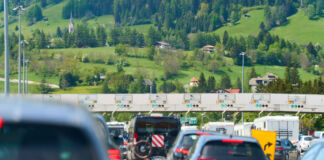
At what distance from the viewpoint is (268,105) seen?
69.9m

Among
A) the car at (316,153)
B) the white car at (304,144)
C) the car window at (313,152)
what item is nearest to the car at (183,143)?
the car window at (313,152)

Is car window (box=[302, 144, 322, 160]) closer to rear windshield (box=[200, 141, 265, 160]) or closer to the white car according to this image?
rear windshield (box=[200, 141, 265, 160])

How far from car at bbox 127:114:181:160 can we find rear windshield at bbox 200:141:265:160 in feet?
40.4

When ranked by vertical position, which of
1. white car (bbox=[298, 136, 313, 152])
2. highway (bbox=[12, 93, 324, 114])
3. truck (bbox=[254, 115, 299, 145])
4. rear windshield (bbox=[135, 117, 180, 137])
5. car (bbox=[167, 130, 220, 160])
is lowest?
white car (bbox=[298, 136, 313, 152])

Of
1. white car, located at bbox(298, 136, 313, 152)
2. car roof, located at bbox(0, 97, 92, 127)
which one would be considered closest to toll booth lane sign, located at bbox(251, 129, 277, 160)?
car roof, located at bbox(0, 97, 92, 127)

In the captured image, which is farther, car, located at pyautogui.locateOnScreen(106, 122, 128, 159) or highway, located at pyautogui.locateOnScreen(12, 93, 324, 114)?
highway, located at pyautogui.locateOnScreen(12, 93, 324, 114)

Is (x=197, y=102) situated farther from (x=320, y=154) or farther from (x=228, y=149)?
(x=320, y=154)

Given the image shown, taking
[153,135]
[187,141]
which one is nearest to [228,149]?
[187,141]

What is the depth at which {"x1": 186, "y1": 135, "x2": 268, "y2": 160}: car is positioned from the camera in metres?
11.9

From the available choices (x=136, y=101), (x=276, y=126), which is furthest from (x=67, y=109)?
(x=136, y=101)

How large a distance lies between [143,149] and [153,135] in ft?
2.63

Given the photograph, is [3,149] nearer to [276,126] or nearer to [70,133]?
[70,133]

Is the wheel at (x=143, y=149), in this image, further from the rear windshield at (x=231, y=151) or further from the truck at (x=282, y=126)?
the truck at (x=282, y=126)

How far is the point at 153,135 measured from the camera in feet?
80.6
